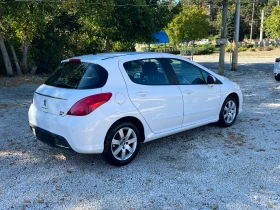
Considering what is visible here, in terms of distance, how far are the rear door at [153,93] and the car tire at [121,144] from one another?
30cm

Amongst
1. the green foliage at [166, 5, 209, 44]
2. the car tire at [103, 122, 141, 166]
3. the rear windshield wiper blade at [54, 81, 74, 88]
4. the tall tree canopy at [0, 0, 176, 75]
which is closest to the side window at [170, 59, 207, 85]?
the car tire at [103, 122, 141, 166]

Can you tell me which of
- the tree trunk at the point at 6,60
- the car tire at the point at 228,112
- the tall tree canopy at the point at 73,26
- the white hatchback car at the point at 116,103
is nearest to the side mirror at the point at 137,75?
the white hatchback car at the point at 116,103

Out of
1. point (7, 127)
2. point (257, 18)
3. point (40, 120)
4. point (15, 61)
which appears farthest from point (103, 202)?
point (257, 18)

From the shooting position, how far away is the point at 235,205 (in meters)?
3.25

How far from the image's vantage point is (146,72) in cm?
455

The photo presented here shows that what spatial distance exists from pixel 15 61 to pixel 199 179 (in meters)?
12.8

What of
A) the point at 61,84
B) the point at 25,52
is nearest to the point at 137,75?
the point at 61,84

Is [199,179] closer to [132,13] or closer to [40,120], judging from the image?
[40,120]

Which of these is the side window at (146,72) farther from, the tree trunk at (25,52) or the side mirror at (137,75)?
the tree trunk at (25,52)

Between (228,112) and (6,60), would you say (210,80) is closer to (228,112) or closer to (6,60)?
(228,112)

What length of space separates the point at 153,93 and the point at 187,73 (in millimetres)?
1047

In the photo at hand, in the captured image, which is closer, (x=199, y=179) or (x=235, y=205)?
(x=235, y=205)

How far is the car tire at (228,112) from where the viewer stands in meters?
5.82

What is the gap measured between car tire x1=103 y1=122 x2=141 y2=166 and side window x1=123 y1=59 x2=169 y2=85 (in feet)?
2.35
